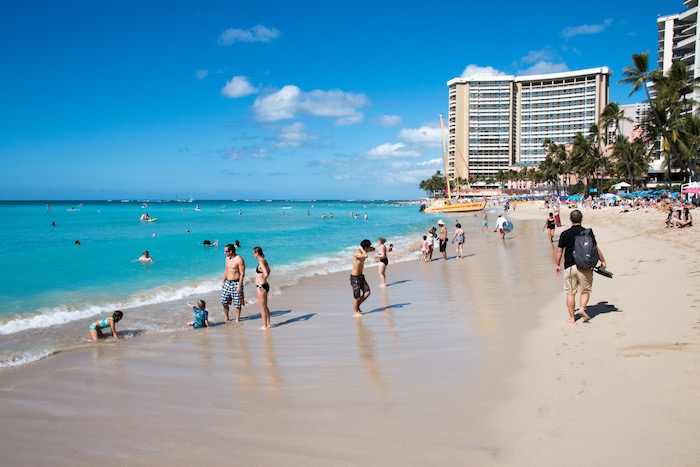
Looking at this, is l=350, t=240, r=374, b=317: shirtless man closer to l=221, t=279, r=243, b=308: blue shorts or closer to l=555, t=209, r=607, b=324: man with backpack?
l=221, t=279, r=243, b=308: blue shorts

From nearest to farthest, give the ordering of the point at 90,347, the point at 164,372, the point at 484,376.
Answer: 1. the point at 484,376
2. the point at 164,372
3. the point at 90,347

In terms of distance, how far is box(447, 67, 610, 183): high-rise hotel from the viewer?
142 metres

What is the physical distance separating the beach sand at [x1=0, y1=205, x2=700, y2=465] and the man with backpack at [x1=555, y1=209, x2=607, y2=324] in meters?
0.53

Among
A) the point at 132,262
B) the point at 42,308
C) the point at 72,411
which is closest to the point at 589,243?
the point at 72,411

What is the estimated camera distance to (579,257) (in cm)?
662

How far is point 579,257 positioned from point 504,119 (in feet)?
488

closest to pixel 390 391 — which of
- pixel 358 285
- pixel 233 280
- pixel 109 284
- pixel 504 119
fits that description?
pixel 358 285

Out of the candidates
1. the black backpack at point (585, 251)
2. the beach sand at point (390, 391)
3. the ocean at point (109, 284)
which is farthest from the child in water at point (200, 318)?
the black backpack at point (585, 251)

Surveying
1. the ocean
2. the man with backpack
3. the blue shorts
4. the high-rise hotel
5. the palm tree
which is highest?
the high-rise hotel

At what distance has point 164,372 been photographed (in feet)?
19.5

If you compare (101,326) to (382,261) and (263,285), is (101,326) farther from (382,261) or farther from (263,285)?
(382,261)

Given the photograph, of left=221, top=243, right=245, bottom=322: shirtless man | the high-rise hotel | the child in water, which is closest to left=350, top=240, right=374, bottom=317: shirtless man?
left=221, top=243, right=245, bottom=322: shirtless man

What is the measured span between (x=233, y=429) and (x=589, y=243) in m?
5.44

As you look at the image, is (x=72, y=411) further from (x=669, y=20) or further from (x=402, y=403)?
(x=669, y=20)
